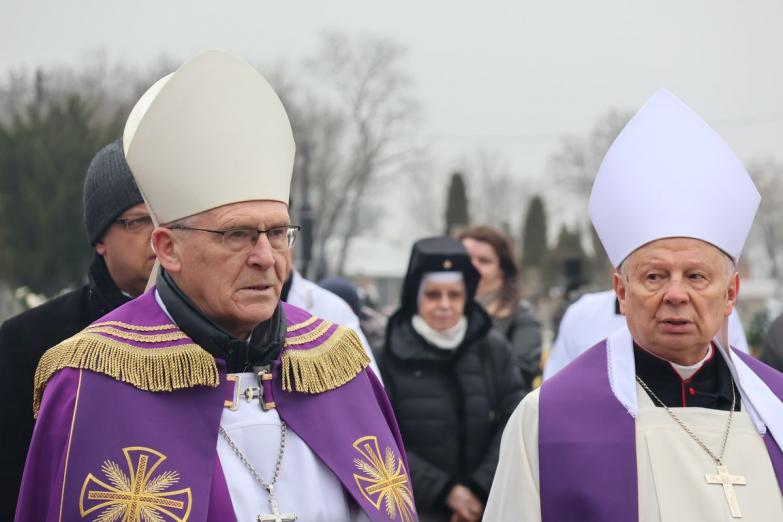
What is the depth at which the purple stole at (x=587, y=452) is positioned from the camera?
11.9ft

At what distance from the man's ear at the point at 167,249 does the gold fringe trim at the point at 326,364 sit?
445 millimetres

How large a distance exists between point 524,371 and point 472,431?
5.13 feet

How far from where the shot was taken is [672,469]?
12.0ft

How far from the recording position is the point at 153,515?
3383mm

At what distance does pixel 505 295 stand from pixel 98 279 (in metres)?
3.87

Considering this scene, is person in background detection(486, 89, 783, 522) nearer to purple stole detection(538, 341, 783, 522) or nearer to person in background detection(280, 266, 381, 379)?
purple stole detection(538, 341, 783, 522)

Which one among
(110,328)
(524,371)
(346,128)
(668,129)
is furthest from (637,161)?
(346,128)

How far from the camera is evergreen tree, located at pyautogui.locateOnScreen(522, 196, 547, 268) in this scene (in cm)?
7656

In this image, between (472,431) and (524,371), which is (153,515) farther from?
(524,371)

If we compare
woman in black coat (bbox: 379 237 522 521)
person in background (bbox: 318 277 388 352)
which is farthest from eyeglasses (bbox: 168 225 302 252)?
person in background (bbox: 318 277 388 352)

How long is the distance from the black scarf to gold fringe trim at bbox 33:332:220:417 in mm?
54

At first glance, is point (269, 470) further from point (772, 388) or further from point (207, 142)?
point (772, 388)

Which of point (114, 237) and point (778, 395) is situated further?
point (114, 237)

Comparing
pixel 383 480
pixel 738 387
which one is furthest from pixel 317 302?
pixel 738 387
